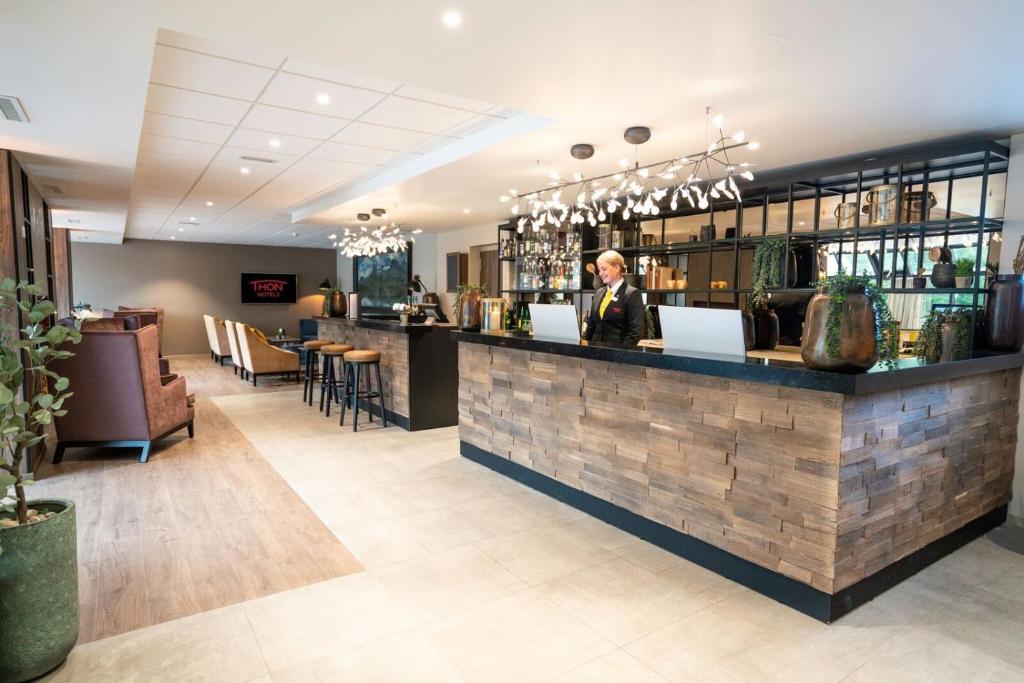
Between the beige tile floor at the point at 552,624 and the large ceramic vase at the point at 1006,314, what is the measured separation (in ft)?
4.06

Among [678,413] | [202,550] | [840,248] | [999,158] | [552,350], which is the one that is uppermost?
[999,158]

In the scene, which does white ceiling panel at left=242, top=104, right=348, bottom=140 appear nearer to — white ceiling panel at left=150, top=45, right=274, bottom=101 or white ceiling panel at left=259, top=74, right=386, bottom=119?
white ceiling panel at left=259, top=74, right=386, bottom=119

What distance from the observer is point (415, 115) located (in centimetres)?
403

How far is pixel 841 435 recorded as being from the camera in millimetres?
2344

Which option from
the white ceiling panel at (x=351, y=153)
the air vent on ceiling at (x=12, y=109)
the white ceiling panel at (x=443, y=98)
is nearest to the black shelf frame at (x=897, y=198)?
the white ceiling panel at (x=443, y=98)

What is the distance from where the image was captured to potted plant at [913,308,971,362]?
350 cm

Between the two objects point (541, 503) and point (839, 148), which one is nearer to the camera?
point (541, 503)

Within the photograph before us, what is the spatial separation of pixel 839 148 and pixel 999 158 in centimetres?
97

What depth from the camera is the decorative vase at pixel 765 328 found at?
13.5ft

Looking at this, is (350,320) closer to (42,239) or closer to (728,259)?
(42,239)

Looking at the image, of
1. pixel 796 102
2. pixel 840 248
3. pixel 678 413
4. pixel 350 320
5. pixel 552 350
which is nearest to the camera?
pixel 678 413

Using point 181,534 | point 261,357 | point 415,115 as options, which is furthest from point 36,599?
point 261,357

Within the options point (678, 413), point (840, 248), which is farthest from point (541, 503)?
point (840, 248)

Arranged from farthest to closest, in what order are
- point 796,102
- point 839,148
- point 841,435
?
1. point 839,148
2. point 796,102
3. point 841,435
